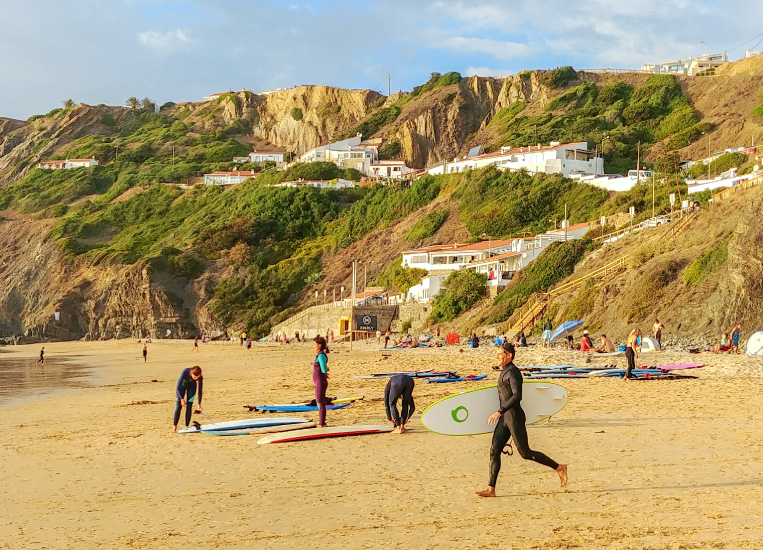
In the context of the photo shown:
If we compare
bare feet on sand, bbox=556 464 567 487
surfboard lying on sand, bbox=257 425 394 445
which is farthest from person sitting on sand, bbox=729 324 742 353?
bare feet on sand, bbox=556 464 567 487

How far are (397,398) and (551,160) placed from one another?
177ft

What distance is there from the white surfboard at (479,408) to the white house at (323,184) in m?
69.8

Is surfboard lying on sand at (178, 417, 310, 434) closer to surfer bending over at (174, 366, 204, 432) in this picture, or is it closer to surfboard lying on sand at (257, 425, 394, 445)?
surfer bending over at (174, 366, 204, 432)

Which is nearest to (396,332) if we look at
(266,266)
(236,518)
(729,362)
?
(266,266)

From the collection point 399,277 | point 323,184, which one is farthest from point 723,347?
point 323,184

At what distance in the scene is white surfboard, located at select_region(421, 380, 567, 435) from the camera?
8117 millimetres

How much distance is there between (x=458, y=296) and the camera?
44.4 metres

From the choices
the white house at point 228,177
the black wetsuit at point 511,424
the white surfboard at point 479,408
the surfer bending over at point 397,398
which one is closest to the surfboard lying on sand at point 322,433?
the surfer bending over at point 397,398

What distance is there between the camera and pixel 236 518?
687 centimetres

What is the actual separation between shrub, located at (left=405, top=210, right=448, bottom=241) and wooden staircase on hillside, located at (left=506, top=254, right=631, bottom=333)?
23730 mm

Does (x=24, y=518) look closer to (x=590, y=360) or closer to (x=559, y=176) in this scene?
(x=590, y=360)

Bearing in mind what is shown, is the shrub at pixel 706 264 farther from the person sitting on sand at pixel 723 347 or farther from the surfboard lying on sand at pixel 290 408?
the surfboard lying on sand at pixel 290 408

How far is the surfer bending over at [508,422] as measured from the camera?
7051mm

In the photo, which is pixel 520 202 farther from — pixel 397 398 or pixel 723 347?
pixel 397 398
